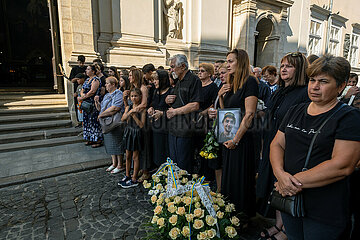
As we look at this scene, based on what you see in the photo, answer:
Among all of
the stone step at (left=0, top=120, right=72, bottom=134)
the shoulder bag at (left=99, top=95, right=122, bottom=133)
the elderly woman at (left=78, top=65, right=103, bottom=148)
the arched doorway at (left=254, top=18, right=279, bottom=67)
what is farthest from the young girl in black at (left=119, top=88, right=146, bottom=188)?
the arched doorway at (left=254, top=18, right=279, bottom=67)

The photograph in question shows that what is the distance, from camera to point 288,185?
1506 mm

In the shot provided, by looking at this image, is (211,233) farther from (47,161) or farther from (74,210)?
(47,161)

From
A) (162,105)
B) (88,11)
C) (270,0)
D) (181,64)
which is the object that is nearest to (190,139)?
(162,105)

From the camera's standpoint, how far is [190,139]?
3146 mm

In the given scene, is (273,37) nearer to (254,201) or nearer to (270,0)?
(270,0)

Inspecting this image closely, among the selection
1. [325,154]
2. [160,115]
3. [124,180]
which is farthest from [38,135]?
[325,154]

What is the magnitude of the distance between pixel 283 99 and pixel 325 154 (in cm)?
101

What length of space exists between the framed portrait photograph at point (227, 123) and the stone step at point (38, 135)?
5217 mm

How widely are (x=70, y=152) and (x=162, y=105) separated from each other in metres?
3.21

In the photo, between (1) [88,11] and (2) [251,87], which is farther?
(1) [88,11]

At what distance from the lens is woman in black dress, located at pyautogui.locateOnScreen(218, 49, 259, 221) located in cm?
241

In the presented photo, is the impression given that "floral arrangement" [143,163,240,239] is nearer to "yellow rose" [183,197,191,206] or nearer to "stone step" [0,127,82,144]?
A: "yellow rose" [183,197,191,206]

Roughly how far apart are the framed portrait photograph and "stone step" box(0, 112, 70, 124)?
605 centimetres

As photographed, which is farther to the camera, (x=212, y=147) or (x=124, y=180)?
(x=124, y=180)
